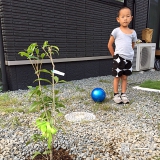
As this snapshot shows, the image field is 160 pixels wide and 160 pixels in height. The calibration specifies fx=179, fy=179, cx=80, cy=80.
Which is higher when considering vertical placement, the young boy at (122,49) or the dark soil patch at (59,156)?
the young boy at (122,49)

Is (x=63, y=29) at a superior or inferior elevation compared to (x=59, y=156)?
superior

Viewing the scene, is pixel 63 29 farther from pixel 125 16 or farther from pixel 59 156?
pixel 59 156

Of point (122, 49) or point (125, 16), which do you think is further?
point (122, 49)

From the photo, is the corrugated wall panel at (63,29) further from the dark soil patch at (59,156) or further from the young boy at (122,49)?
the dark soil patch at (59,156)

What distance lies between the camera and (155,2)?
21.7 feet

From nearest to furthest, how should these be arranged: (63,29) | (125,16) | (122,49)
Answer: (125,16)
(122,49)
(63,29)

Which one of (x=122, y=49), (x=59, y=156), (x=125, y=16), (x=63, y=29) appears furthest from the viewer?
(x=63, y=29)

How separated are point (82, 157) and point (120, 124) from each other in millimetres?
717

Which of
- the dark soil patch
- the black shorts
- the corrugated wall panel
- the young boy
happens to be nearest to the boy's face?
the young boy

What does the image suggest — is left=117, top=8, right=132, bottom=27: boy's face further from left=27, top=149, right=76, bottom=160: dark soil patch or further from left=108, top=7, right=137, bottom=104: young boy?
left=27, top=149, right=76, bottom=160: dark soil patch

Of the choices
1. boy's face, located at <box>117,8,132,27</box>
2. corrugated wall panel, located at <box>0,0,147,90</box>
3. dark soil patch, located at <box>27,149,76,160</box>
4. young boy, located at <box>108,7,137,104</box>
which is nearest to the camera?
dark soil patch, located at <box>27,149,76,160</box>

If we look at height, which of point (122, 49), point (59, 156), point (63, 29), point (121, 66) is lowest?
point (59, 156)

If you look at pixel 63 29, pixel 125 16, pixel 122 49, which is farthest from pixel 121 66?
pixel 63 29

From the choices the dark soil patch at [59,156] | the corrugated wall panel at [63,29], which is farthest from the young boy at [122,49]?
the corrugated wall panel at [63,29]
